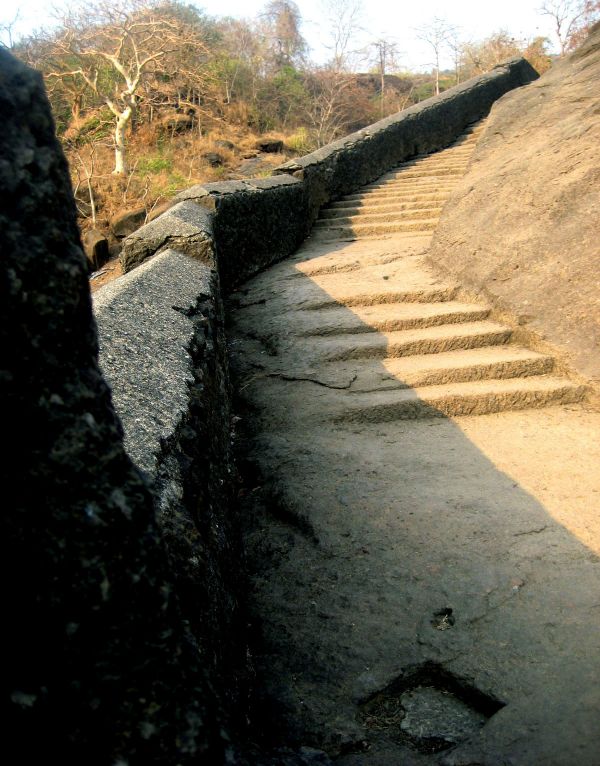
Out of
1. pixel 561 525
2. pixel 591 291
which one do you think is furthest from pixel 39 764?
pixel 591 291

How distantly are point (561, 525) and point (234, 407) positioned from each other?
7.15 ft

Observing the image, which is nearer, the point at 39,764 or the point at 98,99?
the point at 39,764

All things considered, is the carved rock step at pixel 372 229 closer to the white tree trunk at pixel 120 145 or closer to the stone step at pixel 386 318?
the stone step at pixel 386 318

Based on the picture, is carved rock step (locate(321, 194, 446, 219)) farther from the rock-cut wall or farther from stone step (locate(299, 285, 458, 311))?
the rock-cut wall

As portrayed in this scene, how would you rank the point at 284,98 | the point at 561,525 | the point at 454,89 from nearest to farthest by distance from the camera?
the point at 561,525 < the point at 454,89 < the point at 284,98

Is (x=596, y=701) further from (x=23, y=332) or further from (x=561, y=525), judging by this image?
(x=23, y=332)

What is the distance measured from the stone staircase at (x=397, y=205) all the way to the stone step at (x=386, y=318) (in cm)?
229

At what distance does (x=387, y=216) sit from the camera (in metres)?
7.63

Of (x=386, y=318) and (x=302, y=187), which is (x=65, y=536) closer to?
(x=386, y=318)

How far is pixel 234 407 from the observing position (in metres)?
4.29

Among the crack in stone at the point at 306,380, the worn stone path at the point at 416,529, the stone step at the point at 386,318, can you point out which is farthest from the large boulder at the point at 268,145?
the crack in stone at the point at 306,380

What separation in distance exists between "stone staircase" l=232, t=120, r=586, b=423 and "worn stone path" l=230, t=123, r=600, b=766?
0.02 m

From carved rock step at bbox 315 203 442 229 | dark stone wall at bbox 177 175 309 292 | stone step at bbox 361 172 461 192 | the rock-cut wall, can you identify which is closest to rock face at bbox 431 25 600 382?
carved rock step at bbox 315 203 442 229

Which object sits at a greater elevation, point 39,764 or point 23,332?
point 23,332
